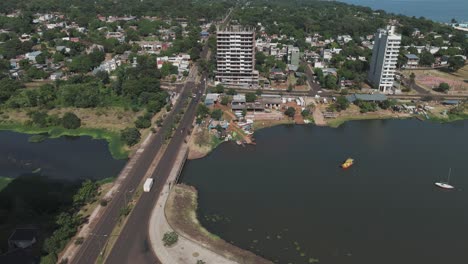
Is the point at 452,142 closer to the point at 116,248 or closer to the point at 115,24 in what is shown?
the point at 116,248

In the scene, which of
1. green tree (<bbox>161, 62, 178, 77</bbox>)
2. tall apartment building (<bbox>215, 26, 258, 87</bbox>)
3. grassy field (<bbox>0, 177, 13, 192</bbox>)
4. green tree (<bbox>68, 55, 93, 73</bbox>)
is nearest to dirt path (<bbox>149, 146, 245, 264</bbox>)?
grassy field (<bbox>0, 177, 13, 192</bbox>)

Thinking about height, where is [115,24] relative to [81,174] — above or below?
above

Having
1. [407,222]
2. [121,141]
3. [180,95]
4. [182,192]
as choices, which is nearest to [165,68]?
[180,95]

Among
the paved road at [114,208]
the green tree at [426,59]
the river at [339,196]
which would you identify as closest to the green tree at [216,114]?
the river at [339,196]

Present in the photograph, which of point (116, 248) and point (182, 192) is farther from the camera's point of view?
point (182, 192)

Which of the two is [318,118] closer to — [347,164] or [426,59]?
[347,164]

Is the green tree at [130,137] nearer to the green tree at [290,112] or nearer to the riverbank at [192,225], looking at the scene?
the riverbank at [192,225]

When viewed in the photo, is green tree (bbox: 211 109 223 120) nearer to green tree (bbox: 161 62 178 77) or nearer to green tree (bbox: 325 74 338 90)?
green tree (bbox: 161 62 178 77)
